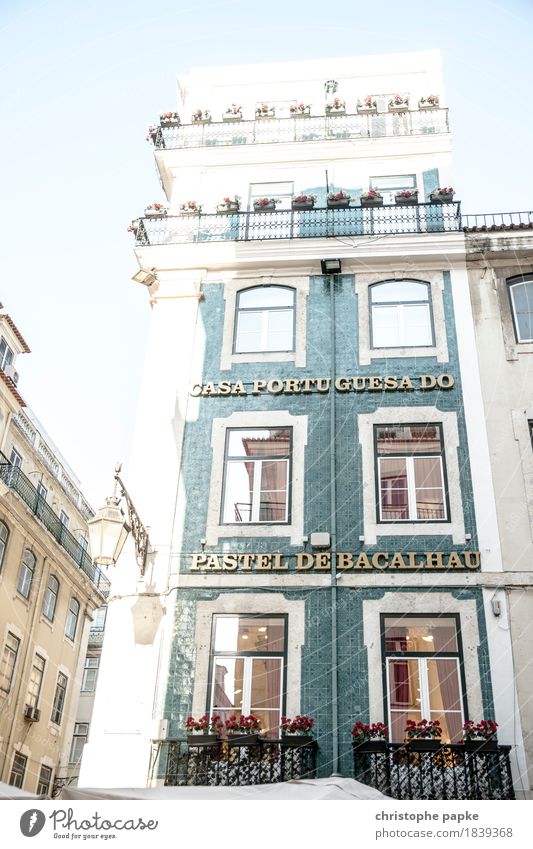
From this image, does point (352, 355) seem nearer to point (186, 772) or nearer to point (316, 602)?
point (316, 602)

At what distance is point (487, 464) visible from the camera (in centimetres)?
1304

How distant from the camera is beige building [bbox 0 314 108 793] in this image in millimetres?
21844

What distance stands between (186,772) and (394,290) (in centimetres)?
898

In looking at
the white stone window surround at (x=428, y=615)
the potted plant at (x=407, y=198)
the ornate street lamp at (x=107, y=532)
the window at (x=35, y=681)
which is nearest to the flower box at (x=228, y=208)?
the potted plant at (x=407, y=198)

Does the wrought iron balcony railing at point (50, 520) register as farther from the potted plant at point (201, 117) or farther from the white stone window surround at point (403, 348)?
the white stone window surround at point (403, 348)

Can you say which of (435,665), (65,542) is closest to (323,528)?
(435,665)

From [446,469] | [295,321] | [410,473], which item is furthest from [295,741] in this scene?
[295,321]

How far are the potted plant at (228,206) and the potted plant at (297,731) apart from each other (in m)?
9.73

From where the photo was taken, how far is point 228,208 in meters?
16.5

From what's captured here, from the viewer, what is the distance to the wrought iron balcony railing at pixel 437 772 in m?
10.4

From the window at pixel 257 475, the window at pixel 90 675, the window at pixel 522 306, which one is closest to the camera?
the window at pixel 257 475

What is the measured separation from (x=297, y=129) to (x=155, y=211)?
3.90m

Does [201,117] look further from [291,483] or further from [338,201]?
[291,483]

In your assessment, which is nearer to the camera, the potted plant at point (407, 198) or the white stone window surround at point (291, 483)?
the white stone window surround at point (291, 483)
